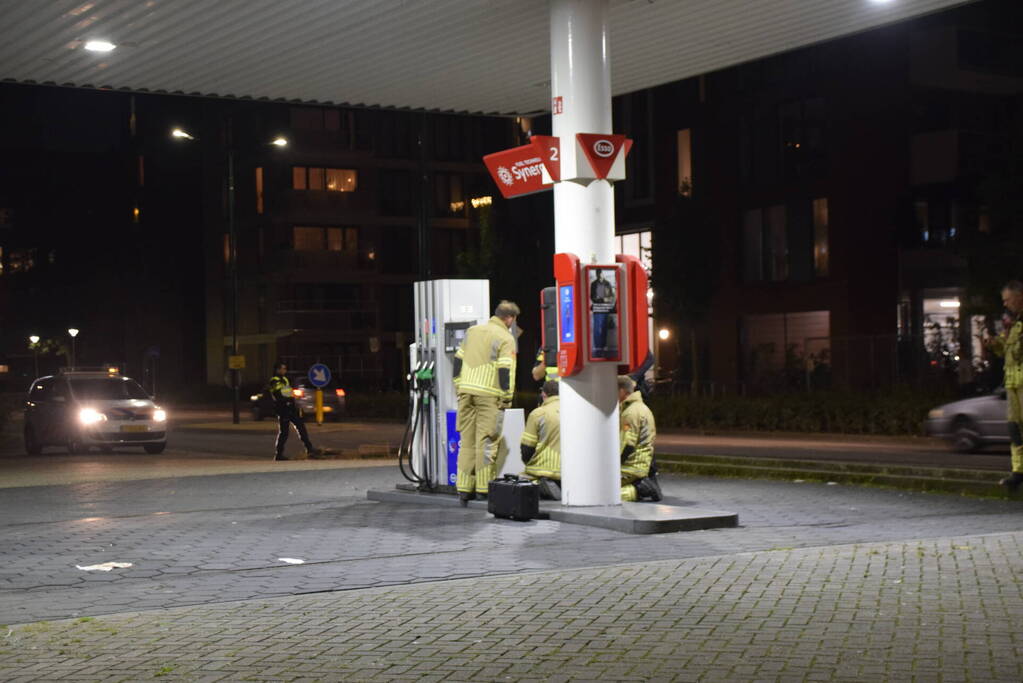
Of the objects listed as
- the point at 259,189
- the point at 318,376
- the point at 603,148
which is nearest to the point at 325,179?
the point at 259,189

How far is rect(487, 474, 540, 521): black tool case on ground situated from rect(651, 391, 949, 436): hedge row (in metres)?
15.3

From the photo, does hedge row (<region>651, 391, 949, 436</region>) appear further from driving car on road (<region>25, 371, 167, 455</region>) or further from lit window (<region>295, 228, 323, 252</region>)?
lit window (<region>295, 228, 323, 252</region>)

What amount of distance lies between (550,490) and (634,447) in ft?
3.35

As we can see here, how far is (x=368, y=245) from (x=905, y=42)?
118 feet

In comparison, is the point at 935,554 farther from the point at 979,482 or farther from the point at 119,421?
the point at 119,421

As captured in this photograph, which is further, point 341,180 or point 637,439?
point 341,180

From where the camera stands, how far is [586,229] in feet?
42.7

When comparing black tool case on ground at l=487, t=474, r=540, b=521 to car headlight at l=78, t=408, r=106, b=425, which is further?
car headlight at l=78, t=408, r=106, b=425

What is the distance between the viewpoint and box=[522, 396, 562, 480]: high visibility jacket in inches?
544

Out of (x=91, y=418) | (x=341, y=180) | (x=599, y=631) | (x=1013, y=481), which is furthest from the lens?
(x=341, y=180)

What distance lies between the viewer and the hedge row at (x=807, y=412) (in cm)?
2809

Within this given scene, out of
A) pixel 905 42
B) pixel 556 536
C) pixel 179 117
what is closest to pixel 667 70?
pixel 556 536

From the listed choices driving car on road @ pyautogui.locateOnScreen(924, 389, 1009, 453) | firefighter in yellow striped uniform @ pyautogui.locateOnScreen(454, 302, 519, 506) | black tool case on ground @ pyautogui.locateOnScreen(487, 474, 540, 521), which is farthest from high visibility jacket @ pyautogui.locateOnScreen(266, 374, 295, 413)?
driving car on road @ pyautogui.locateOnScreen(924, 389, 1009, 453)

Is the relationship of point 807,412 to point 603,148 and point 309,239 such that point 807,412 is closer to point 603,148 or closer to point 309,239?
point 603,148
